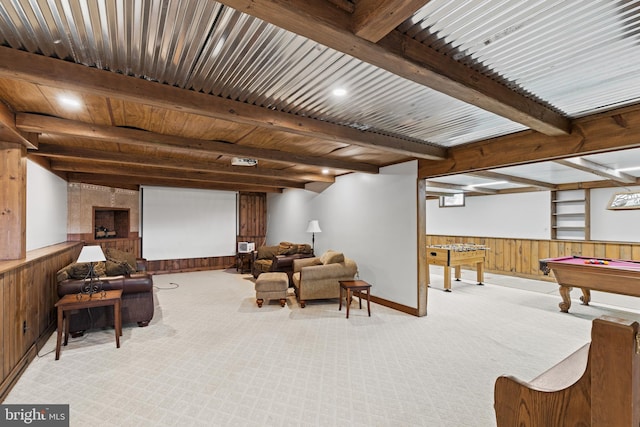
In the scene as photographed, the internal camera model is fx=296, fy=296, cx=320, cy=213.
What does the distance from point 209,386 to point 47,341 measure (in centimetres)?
251

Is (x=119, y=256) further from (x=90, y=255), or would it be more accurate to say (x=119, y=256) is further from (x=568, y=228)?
(x=568, y=228)

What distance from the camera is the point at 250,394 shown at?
2.51 m

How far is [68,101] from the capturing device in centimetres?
264

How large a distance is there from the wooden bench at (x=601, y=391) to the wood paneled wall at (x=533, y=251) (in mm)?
7588

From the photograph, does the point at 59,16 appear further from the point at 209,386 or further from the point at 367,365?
the point at 367,365

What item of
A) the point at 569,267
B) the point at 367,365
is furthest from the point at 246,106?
the point at 569,267

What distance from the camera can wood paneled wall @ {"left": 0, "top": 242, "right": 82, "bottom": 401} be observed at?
8.42ft

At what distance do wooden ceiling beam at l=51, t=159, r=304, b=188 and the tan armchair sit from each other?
3042 mm

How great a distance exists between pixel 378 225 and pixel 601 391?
4.42m

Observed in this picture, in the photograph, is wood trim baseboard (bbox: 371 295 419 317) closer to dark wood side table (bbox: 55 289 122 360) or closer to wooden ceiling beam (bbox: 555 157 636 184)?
wooden ceiling beam (bbox: 555 157 636 184)

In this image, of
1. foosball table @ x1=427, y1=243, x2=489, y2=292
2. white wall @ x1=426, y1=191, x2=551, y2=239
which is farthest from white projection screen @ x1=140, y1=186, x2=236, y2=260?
white wall @ x1=426, y1=191, x2=551, y2=239

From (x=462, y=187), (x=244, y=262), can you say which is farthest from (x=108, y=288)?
(x=462, y=187)

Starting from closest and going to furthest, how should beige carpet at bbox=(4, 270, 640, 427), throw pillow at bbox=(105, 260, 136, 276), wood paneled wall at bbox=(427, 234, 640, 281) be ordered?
1. beige carpet at bbox=(4, 270, 640, 427)
2. throw pillow at bbox=(105, 260, 136, 276)
3. wood paneled wall at bbox=(427, 234, 640, 281)

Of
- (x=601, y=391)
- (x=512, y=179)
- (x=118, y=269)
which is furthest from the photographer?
(x=512, y=179)
